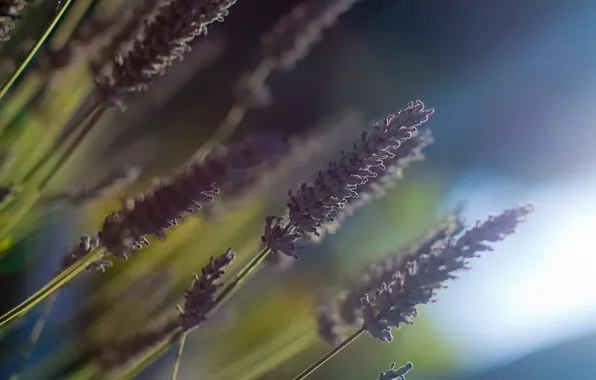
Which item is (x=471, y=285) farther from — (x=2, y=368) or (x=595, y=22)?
(x=2, y=368)

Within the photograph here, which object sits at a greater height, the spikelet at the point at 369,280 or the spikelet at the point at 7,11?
the spikelet at the point at 7,11

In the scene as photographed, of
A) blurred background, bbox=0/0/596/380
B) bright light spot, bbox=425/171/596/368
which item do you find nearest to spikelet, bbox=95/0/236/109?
blurred background, bbox=0/0/596/380

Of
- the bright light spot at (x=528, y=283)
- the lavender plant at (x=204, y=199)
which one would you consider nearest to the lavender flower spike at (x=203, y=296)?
the lavender plant at (x=204, y=199)

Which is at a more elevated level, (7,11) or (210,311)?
(7,11)

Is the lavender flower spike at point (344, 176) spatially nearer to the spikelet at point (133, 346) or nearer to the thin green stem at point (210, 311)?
the thin green stem at point (210, 311)

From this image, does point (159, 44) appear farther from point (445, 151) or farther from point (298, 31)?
point (445, 151)

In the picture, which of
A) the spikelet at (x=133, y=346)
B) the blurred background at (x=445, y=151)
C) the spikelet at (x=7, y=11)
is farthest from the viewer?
the blurred background at (x=445, y=151)

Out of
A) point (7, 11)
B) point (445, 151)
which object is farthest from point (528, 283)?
point (7, 11)
